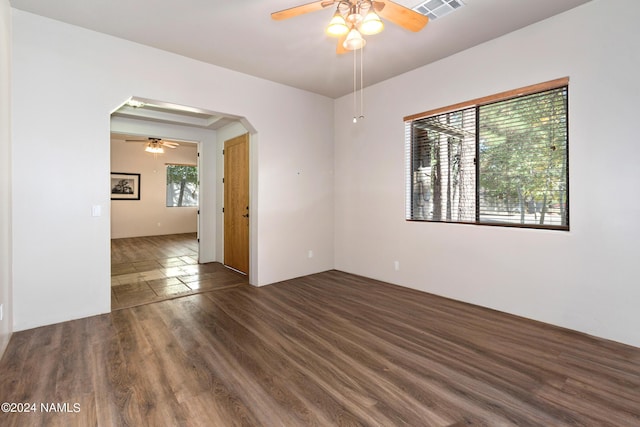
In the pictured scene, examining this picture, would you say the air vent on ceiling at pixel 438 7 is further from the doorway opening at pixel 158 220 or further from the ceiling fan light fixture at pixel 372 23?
the doorway opening at pixel 158 220

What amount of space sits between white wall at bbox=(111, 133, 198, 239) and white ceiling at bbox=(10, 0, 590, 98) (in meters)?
6.78

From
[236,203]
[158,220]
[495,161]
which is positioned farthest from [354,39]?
[158,220]

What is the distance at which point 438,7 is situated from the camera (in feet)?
9.12

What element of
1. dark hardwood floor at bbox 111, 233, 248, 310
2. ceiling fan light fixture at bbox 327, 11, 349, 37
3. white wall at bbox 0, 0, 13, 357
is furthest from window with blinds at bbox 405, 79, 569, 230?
white wall at bbox 0, 0, 13, 357

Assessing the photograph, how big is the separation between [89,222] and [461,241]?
418 centimetres

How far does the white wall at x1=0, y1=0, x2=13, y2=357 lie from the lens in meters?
2.47

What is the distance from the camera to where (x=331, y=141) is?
5.44 m

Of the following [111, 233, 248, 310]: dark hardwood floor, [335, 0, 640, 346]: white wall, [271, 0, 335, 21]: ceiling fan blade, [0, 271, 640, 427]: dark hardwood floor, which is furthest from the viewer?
[111, 233, 248, 310]: dark hardwood floor

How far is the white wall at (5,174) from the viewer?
8.11 ft

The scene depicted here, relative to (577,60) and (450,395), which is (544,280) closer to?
(450,395)

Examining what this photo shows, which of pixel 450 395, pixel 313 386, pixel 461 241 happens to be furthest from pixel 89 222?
pixel 461 241

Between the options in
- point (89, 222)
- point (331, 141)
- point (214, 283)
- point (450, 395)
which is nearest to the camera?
point (450, 395)

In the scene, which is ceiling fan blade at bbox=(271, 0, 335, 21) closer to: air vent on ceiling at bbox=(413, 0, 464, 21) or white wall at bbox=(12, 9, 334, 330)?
air vent on ceiling at bbox=(413, 0, 464, 21)

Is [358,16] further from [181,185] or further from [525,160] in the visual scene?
[181,185]
